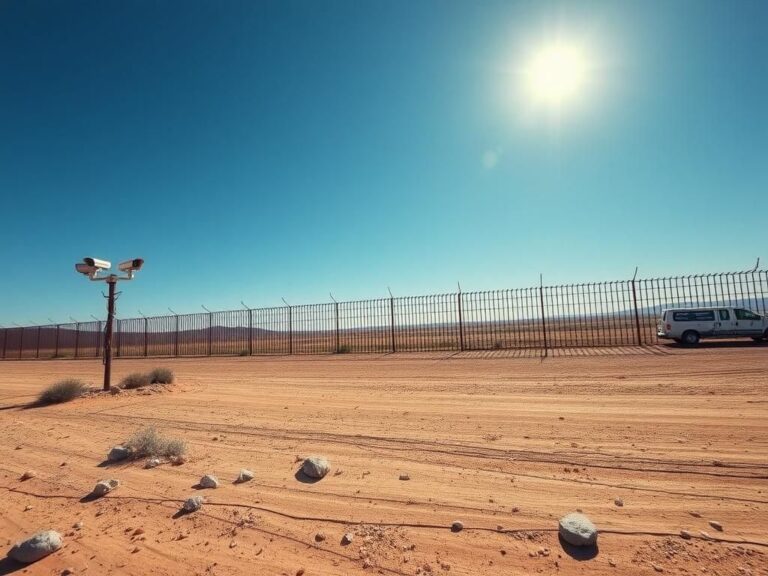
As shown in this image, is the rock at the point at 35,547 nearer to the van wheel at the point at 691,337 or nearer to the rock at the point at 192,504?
the rock at the point at 192,504

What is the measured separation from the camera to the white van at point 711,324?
1548 cm

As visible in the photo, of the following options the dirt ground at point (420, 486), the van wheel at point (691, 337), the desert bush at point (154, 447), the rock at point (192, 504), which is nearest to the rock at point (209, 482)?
the dirt ground at point (420, 486)

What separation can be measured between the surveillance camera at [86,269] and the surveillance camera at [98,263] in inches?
3.6

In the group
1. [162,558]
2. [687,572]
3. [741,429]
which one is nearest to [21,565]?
[162,558]

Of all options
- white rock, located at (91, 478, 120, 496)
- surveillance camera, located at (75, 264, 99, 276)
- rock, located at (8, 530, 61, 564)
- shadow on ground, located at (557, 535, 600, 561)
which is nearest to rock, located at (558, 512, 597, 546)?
shadow on ground, located at (557, 535, 600, 561)

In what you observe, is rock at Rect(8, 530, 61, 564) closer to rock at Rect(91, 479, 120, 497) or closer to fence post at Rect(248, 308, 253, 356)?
rock at Rect(91, 479, 120, 497)

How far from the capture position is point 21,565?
104 inches

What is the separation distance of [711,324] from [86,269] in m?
21.9

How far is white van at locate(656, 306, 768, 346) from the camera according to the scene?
15.5 meters

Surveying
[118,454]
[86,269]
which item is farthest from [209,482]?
[86,269]

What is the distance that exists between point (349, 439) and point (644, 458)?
10.6 ft

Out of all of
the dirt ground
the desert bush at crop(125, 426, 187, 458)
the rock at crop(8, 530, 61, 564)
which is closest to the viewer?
the dirt ground

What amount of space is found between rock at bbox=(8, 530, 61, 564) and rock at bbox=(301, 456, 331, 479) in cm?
189

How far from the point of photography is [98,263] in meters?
10.2
